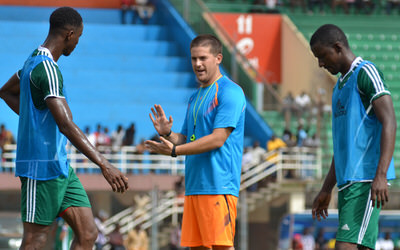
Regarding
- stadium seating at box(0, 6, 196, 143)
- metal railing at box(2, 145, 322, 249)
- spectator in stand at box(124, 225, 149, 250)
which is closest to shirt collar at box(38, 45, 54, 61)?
spectator in stand at box(124, 225, 149, 250)

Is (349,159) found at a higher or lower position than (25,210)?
higher

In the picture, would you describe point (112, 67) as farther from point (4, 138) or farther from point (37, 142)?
point (37, 142)

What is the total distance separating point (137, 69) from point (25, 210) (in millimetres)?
25465

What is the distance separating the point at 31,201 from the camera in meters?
6.05

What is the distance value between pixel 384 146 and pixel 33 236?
2476mm

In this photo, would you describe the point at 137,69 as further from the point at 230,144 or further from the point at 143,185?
the point at 230,144

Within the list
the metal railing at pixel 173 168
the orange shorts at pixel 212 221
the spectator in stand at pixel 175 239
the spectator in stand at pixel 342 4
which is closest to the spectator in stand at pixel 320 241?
the metal railing at pixel 173 168

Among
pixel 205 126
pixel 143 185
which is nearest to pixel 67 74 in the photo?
pixel 143 185

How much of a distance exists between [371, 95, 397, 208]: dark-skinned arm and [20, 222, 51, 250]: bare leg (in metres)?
2.27

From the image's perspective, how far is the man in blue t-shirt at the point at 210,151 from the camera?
637cm

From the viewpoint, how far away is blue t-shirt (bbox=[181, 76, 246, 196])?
6.41 m

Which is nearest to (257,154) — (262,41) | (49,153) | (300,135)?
(300,135)

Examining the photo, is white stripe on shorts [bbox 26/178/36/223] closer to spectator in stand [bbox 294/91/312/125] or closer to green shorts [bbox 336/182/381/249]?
green shorts [bbox 336/182/381/249]

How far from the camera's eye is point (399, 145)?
2791 cm
